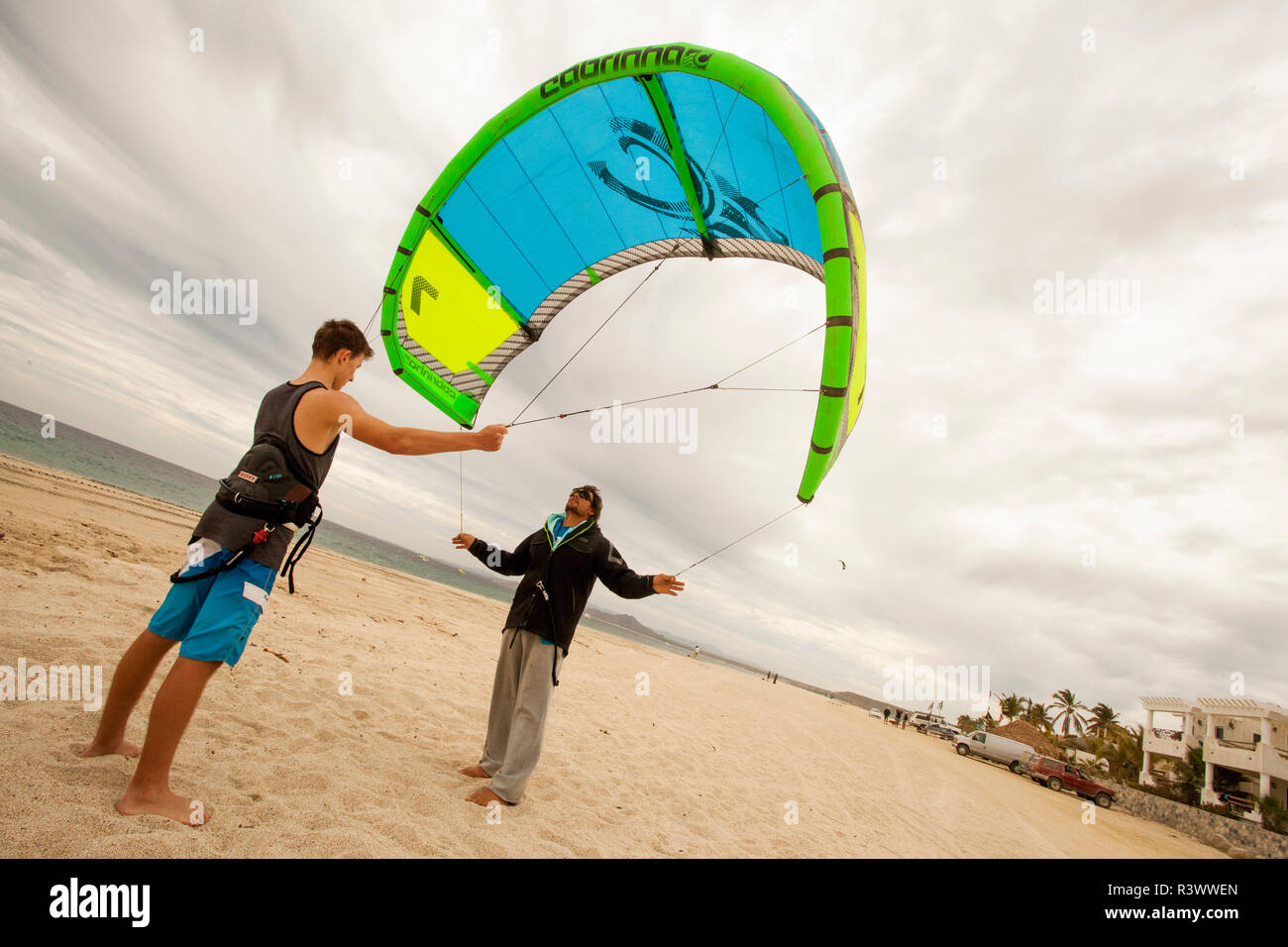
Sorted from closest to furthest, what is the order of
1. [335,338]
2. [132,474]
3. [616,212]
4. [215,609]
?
1. [215,609]
2. [335,338]
3. [616,212]
4. [132,474]

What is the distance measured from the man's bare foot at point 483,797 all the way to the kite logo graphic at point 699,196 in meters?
4.31

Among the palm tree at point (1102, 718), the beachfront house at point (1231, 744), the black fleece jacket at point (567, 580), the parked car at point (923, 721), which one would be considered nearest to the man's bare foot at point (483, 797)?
the black fleece jacket at point (567, 580)

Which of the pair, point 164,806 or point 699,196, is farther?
point 699,196

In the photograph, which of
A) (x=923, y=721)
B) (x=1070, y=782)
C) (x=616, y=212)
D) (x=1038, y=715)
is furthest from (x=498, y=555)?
(x=1038, y=715)

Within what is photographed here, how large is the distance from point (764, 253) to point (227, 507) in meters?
4.12

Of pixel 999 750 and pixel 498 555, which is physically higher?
pixel 498 555

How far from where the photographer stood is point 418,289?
502cm

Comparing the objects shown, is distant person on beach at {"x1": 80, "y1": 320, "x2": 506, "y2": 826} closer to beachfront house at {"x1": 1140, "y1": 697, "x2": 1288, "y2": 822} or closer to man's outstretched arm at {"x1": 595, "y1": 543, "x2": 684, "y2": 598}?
man's outstretched arm at {"x1": 595, "y1": 543, "x2": 684, "y2": 598}

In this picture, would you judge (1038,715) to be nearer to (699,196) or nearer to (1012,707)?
(1012,707)

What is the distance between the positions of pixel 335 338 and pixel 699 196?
10.3 feet
